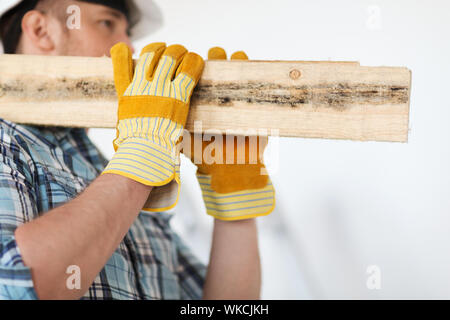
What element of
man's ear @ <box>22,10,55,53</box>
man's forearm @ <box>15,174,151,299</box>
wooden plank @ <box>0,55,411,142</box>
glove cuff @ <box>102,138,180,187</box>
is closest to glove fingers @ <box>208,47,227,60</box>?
wooden plank @ <box>0,55,411,142</box>

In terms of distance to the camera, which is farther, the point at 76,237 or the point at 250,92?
the point at 250,92

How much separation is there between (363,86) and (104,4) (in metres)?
0.86

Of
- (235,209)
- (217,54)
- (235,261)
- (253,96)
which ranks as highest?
(217,54)

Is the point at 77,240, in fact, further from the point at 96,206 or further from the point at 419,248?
the point at 419,248

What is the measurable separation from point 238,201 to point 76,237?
496 millimetres

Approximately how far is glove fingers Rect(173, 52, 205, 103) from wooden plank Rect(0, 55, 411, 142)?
0.03 meters

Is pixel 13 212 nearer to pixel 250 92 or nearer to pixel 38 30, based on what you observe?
pixel 250 92

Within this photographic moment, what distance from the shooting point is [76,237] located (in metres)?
0.63

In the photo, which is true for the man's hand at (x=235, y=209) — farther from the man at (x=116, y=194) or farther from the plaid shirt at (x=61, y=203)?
the plaid shirt at (x=61, y=203)

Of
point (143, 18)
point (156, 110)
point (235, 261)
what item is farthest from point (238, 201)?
point (143, 18)

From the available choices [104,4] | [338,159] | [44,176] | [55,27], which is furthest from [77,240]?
[338,159]

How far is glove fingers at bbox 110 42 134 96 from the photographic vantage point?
0.84 metres

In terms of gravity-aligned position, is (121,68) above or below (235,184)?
above

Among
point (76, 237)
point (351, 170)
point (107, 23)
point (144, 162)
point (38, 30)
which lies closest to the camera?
point (76, 237)
